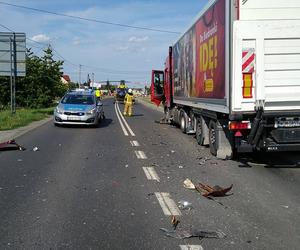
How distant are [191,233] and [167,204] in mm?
1419

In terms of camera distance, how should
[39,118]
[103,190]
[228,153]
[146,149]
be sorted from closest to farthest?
[103,190] → [228,153] → [146,149] → [39,118]

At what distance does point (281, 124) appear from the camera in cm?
998

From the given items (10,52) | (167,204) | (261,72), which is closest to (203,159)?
(261,72)

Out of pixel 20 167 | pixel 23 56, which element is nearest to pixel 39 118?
pixel 23 56

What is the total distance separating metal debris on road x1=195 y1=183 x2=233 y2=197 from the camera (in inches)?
303

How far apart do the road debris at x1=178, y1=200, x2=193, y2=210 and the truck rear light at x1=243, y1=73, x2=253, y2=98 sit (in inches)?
134

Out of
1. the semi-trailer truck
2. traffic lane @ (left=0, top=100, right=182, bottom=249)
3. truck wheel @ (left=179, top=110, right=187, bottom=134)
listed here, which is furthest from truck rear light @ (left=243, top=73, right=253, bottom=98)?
truck wheel @ (left=179, top=110, right=187, bottom=134)

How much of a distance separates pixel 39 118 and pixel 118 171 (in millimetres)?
18101

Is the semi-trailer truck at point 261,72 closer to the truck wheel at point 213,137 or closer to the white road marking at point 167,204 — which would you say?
the truck wheel at point 213,137

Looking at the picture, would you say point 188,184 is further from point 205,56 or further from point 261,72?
point 205,56

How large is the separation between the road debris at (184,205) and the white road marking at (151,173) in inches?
69.0

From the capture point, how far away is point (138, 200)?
727 centimetres

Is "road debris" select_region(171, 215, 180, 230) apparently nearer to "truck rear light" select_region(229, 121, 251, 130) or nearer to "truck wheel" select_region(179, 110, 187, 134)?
"truck rear light" select_region(229, 121, 251, 130)

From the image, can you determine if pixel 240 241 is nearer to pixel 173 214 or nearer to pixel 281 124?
pixel 173 214
